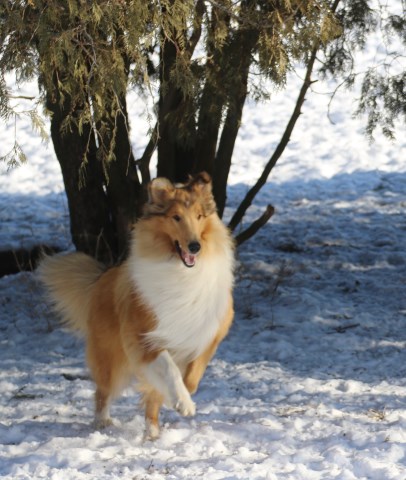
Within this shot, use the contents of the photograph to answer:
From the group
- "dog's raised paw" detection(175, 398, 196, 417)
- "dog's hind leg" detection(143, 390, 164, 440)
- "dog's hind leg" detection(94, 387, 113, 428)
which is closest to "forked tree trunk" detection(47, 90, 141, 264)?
"dog's hind leg" detection(94, 387, 113, 428)

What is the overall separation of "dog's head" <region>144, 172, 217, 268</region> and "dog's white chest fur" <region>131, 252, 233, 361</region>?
110mm

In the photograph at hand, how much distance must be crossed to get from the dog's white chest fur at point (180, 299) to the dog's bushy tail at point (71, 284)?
2.50 feet

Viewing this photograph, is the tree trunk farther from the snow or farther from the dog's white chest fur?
the dog's white chest fur

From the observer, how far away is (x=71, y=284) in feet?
20.2

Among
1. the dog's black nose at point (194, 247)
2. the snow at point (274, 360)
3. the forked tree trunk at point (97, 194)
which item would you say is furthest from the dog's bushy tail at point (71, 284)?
the forked tree trunk at point (97, 194)

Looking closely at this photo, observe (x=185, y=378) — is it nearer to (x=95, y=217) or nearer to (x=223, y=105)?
(x=223, y=105)

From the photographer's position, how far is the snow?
5.01 metres

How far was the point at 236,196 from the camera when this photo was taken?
46.0ft

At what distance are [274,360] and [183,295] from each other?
247 cm

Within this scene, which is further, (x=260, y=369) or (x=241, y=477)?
(x=260, y=369)

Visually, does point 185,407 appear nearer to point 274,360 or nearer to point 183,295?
point 183,295

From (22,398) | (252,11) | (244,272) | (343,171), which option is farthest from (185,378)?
(343,171)

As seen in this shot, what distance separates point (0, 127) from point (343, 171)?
7834 millimetres

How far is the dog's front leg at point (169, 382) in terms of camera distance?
16.8ft
